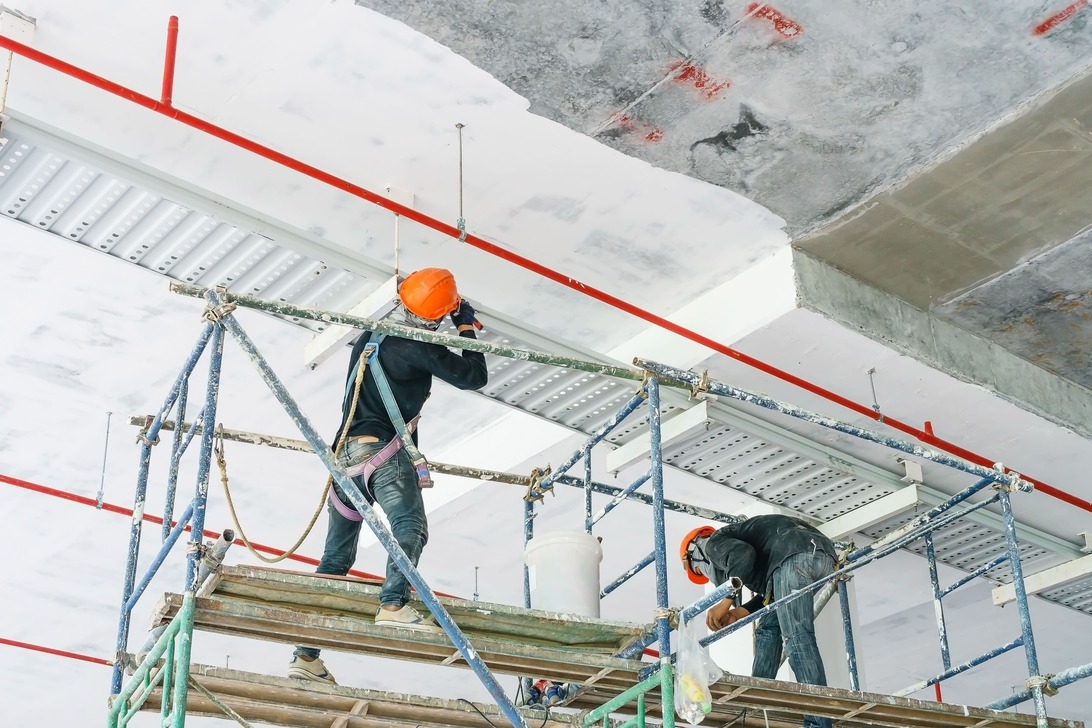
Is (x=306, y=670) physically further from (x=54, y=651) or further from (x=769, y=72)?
(x=54, y=651)

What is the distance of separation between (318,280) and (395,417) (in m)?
1.19

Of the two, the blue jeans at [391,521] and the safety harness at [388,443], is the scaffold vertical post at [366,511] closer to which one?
the blue jeans at [391,521]

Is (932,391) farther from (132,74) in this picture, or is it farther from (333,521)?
(132,74)

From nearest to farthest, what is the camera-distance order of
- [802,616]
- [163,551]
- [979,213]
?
1. [163,551]
2. [802,616]
3. [979,213]

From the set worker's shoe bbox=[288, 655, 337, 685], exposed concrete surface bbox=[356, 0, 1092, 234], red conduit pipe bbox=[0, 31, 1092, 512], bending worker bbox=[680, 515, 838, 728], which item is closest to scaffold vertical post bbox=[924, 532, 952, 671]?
red conduit pipe bbox=[0, 31, 1092, 512]

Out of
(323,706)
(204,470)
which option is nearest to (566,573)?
(323,706)

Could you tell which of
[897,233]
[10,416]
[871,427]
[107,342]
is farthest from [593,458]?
[10,416]

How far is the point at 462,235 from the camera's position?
24.2 ft

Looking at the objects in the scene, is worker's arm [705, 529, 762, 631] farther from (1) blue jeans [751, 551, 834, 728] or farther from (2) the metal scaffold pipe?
(2) the metal scaffold pipe

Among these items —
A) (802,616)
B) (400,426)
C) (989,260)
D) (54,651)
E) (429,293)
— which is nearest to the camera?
(400,426)

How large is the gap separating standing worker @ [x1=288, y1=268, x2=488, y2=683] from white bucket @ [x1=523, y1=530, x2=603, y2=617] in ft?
2.62

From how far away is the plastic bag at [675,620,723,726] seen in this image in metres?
5.91

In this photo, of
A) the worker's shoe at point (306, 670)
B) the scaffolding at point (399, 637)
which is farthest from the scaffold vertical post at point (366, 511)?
the worker's shoe at point (306, 670)

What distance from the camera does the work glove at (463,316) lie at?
6.66 meters
